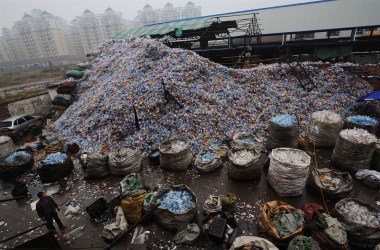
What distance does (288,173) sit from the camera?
5.26 meters

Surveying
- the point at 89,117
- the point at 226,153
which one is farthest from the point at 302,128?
the point at 89,117

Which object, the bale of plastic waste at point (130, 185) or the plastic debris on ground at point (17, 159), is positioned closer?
the bale of plastic waste at point (130, 185)

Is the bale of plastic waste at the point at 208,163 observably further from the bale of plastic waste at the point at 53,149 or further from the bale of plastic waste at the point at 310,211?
the bale of plastic waste at the point at 53,149

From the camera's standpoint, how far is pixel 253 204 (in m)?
5.43

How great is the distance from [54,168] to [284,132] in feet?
25.1

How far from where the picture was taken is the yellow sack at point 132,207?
4.98m

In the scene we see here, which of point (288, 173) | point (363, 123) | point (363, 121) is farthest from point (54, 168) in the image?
point (363, 121)

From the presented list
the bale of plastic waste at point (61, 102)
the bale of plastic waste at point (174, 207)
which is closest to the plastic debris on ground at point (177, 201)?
the bale of plastic waste at point (174, 207)

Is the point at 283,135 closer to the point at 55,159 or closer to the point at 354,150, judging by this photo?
the point at 354,150

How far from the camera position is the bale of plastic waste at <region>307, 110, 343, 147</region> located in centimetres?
717

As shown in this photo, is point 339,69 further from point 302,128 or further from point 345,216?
point 345,216

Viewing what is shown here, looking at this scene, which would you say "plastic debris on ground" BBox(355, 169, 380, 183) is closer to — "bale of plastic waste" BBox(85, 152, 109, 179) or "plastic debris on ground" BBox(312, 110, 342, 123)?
"plastic debris on ground" BBox(312, 110, 342, 123)

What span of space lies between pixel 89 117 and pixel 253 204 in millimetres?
7975

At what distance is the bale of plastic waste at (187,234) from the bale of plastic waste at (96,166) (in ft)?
11.5
